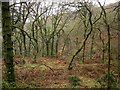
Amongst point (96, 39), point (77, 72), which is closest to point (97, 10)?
point (96, 39)

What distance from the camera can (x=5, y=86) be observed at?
7.45 m

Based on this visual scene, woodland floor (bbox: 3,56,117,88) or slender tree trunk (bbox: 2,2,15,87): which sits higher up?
slender tree trunk (bbox: 2,2,15,87)

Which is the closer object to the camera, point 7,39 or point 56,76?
point 7,39

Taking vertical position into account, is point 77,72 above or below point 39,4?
below

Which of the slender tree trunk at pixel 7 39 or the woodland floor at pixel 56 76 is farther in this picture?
the woodland floor at pixel 56 76

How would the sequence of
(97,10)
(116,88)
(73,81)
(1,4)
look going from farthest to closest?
(97,10), (73,81), (116,88), (1,4)

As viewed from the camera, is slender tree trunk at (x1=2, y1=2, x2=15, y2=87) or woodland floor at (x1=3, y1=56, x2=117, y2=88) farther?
woodland floor at (x1=3, y1=56, x2=117, y2=88)

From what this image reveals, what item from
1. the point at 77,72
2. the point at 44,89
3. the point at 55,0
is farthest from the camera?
the point at 55,0

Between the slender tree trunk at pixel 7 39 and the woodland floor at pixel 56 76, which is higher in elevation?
the slender tree trunk at pixel 7 39

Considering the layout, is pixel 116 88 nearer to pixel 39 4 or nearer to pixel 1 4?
pixel 1 4

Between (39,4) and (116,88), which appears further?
(39,4)

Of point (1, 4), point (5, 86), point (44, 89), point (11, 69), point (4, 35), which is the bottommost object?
point (44, 89)

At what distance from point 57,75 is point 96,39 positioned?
19.4 metres

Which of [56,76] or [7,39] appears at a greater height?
A: [7,39]
